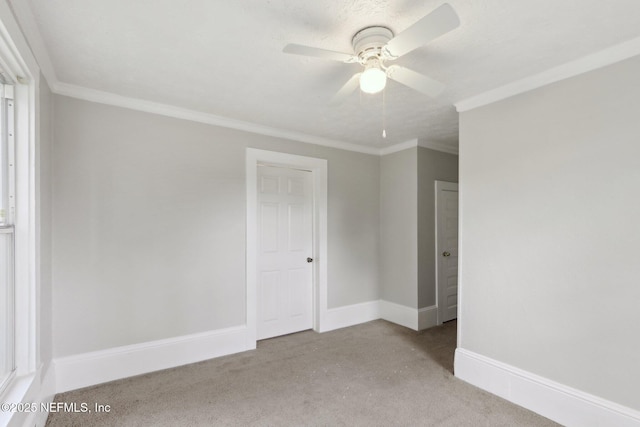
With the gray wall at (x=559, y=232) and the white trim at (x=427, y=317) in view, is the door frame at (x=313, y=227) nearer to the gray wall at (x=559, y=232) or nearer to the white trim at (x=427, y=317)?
the white trim at (x=427, y=317)

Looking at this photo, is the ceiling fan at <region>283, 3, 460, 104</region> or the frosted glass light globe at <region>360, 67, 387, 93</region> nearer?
the ceiling fan at <region>283, 3, 460, 104</region>

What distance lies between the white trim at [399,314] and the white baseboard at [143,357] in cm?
188

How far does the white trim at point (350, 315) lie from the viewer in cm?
380

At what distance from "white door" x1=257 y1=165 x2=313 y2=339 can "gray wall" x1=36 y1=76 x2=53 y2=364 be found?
1.79 metres

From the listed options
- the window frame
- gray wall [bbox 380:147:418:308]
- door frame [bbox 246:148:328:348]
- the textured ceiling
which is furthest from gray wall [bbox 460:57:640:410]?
the window frame

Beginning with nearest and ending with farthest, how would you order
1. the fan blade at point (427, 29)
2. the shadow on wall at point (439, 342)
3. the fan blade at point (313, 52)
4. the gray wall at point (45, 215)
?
1. the fan blade at point (427, 29)
2. the fan blade at point (313, 52)
3. the gray wall at point (45, 215)
4. the shadow on wall at point (439, 342)

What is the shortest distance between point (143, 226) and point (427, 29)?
2.58 meters

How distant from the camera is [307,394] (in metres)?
2.38

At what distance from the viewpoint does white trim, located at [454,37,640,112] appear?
182 cm

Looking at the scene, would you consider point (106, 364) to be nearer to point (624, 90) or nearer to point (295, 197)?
point (295, 197)

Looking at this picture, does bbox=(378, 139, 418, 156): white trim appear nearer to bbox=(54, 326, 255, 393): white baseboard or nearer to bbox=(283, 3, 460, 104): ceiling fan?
bbox=(283, 3, 460, 104): ceiling fan

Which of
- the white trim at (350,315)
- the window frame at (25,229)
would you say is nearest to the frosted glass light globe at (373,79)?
the window frame at (25,229)

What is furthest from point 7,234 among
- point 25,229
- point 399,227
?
point 399,227

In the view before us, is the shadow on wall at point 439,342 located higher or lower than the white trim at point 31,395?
lower
